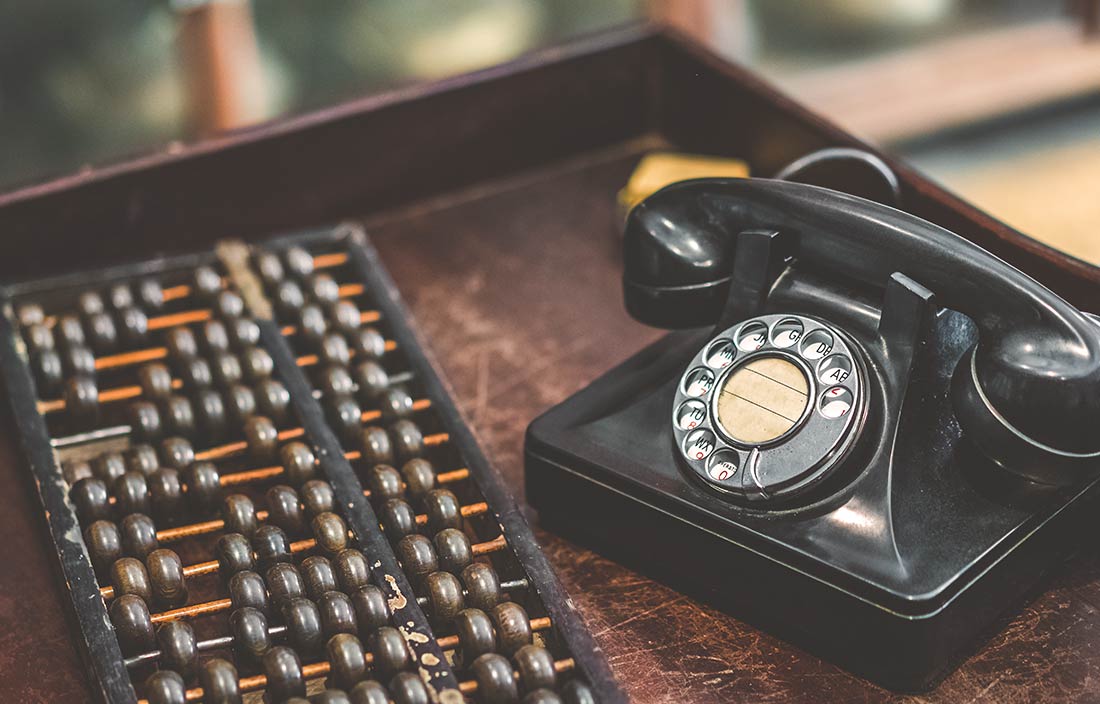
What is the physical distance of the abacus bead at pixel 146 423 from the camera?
1431mm

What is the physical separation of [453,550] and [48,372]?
0.50 meters

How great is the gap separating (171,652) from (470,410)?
1.44 ft

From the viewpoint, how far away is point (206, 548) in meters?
1.35

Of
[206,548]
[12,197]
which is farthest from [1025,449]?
[12,197]

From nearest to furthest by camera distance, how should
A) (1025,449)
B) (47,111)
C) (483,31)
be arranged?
(1025,449) < (47,111) < (483,31)

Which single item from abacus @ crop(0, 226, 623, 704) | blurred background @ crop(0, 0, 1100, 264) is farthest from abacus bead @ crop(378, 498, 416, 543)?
blurred background @ crop(0, 0, 1100, 264)

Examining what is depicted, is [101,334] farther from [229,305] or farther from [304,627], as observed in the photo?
[304,627]

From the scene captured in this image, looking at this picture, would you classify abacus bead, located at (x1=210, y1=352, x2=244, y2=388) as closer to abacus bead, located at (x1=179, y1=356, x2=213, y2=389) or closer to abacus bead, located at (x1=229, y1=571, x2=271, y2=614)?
abacus bead, located at (x1=179, y1=356, x2=213, y2=389)

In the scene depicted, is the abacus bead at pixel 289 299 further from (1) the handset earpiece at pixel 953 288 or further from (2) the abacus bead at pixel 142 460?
(1) the handset earpiece at pixel 953 288

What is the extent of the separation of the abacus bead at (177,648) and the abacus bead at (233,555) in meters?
0.08

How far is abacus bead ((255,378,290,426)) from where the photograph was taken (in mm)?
1430

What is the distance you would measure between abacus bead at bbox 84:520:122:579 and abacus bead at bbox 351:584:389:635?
230 mm

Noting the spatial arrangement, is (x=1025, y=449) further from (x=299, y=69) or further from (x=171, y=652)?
(x=299, y=69)

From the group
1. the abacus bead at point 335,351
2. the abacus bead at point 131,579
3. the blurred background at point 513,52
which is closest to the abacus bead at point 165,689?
the abacus bead at point 131,579
